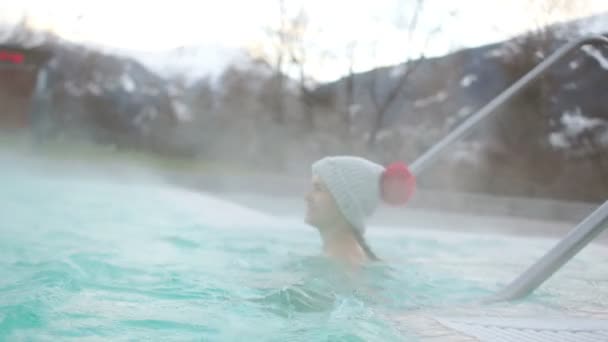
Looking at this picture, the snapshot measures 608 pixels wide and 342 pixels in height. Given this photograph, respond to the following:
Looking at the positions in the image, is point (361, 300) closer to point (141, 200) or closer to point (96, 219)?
point (96, 219)

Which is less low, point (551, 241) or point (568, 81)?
point (568, 81)

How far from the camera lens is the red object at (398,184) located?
2529 mm

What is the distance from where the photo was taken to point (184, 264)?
2.98 metres

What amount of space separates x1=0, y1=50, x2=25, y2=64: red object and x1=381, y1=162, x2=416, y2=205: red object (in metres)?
8.11

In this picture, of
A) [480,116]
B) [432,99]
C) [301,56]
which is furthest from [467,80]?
[480,116]

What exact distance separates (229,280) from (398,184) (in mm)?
763

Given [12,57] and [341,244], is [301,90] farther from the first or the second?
[341,244]

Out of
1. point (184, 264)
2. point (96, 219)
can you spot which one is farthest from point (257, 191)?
point (184, 264)

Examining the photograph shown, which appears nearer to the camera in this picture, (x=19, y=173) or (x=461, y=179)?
(x=19, y=173)

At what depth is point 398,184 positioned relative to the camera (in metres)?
2.53

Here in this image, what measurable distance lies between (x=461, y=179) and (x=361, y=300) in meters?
7.25

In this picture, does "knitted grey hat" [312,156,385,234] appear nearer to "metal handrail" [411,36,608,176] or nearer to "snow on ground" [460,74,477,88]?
"metal handrail" [411,36,608,176]

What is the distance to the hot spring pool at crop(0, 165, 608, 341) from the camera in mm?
1730

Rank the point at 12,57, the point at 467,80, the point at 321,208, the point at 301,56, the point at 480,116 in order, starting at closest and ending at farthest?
the point at 321,208 → the point at 480,116 → the point at 12,57 → the point at 467,80 → the point at 301,56
